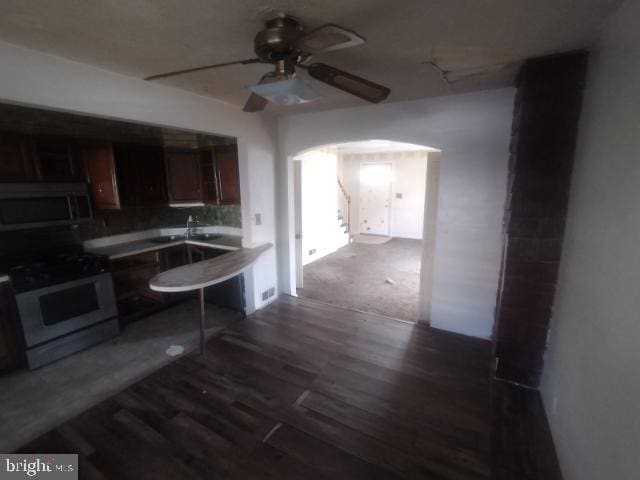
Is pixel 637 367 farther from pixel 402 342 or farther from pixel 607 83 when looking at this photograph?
pixel 402 342

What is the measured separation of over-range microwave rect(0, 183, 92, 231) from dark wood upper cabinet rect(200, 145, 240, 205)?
1309 millimetres

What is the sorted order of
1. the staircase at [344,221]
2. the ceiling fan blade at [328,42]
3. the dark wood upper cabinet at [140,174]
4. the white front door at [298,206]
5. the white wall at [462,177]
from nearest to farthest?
the ceiling fan blade at [328,42] < the white wall at [462,177] < the dark wood upper cabinet at [140,174] < the white front door at [298,206] < the staircase at [344,221]

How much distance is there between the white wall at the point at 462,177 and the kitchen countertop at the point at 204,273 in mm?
1711

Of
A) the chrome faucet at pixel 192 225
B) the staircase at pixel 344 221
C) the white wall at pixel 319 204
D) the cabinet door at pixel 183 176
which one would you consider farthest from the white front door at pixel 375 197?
the cabinet door at pixel 183 176

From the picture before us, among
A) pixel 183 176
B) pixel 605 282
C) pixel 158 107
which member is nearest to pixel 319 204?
pixel 183 176

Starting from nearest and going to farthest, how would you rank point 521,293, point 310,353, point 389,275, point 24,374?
point 521,293
point 24,374
point 310,353
point 389,275

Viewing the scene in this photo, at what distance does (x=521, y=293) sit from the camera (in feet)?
6.74

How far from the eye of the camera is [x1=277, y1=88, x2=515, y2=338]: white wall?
2.54 metres

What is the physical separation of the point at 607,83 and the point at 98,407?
3722 mm

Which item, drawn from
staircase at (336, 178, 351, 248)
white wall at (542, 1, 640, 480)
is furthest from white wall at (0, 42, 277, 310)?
staircase at (336, 178, 351, 248)

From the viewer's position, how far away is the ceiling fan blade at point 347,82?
4.47 feet

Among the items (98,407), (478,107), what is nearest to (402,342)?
(478,107)

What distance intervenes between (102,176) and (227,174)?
4.34 feet

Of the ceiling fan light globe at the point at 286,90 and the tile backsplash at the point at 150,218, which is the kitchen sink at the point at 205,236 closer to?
the tile backsplash at the point at 150,218
